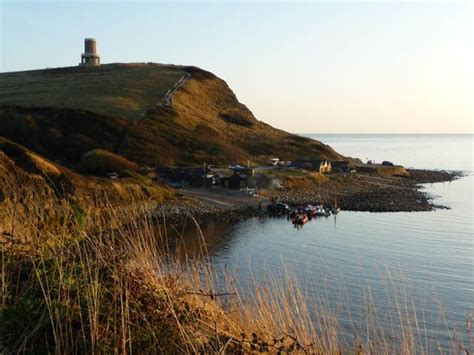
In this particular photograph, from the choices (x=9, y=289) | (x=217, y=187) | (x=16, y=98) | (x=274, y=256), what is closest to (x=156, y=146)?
(x=217, y=187)

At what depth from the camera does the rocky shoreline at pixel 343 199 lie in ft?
155

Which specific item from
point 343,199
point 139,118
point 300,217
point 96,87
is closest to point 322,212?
point 300,217

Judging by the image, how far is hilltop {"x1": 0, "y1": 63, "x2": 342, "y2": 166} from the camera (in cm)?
7475

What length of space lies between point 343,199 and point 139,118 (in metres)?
41.3

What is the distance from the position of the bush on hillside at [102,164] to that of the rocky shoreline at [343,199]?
8.80 metres

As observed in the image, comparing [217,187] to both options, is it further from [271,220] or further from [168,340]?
[168,340]

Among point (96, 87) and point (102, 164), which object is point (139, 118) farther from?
point (102, 164)

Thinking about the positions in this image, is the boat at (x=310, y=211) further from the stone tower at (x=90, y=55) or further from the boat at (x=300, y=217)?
the stone tower at (x=90, y=55)

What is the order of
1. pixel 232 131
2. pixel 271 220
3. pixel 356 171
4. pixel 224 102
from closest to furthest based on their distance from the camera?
pixel 271 220
pixel 356 171
pixel 232 131
pixel 224 102

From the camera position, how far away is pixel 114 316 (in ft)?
13.7

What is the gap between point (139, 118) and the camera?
86312 mm

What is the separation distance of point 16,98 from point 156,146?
110 ft

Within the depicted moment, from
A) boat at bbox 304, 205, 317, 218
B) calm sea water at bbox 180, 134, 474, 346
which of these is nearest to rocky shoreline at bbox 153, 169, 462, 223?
calm sea water at bbox 180, 134, 474, 346

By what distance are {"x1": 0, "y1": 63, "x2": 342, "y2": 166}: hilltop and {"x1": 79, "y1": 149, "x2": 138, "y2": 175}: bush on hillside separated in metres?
11.7
